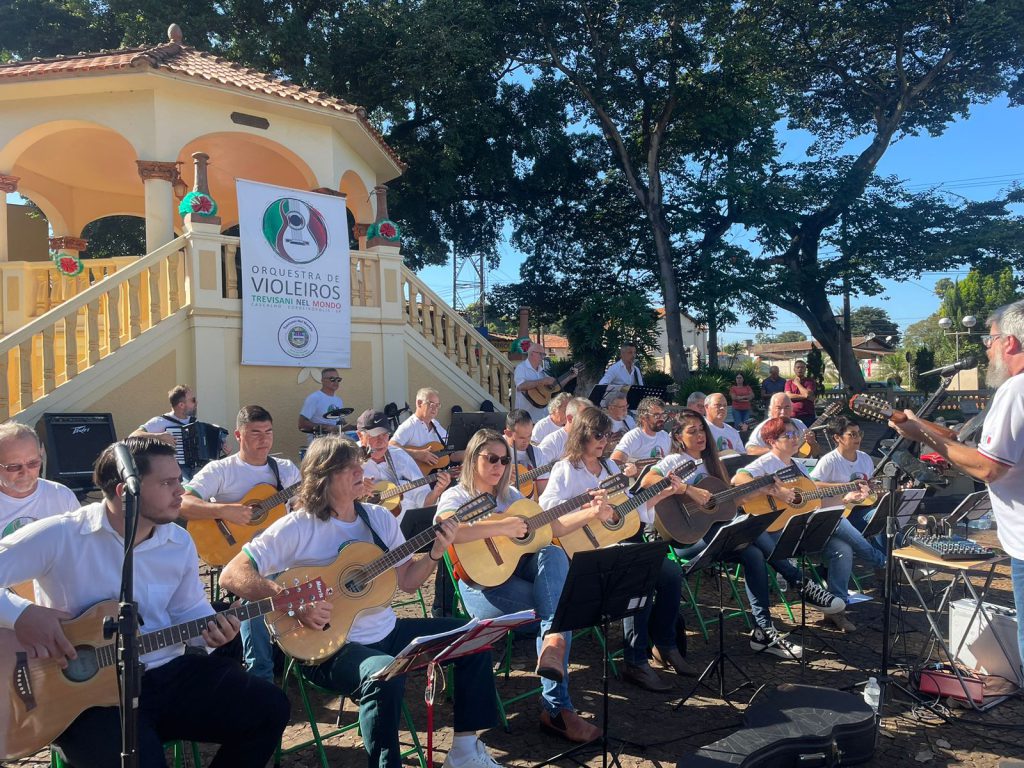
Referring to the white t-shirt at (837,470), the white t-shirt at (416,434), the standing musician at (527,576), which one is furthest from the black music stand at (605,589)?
the white t-shirt at (416,434)

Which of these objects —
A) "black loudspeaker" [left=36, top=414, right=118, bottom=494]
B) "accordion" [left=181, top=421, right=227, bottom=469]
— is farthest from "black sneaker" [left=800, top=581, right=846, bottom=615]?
"black loudspeaker" [left=36, top=414, right=118, bottom=494]

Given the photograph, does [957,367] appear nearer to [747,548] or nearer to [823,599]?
[747,548]

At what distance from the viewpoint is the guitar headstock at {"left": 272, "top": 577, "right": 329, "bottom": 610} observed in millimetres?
3590

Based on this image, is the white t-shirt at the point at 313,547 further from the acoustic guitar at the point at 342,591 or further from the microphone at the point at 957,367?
the microphone at the point at 957,367

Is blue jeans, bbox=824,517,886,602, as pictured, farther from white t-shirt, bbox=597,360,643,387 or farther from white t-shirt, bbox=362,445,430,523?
white t-shirt, bbox=597,360,643,387

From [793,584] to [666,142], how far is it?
15794mm

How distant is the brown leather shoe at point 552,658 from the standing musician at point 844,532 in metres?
3.10

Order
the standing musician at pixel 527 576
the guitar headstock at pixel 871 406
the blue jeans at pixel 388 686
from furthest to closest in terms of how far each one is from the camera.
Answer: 1. the standing musician at pixel 527 576
2. the guitar headstock at pixel 871 406
3. the blue jeans at pixel 388 686

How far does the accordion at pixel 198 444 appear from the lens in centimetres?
→ 805

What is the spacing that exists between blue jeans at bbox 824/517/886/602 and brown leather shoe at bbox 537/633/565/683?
3.08 meters

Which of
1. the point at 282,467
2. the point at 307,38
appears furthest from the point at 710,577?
the point at 307,38

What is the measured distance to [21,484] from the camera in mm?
4344

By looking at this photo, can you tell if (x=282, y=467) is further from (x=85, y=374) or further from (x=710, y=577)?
(x=85, y=374)

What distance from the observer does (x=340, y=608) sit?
382 cm
